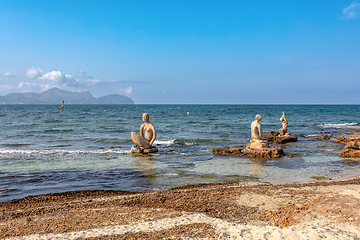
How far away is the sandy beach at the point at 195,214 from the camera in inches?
225

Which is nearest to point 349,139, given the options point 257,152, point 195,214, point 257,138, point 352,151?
point 352,151

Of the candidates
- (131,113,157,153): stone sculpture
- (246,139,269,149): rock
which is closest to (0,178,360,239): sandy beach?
(246,139,269,149): rock

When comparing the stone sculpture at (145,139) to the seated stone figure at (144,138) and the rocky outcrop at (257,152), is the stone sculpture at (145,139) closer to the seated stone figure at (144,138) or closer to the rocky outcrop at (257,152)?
the seated stone figure at (144,138)

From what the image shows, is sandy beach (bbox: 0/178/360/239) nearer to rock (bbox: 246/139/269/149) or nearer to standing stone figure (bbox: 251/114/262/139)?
rock (bbox: 246/139/269/149)

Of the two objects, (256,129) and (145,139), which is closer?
(256,129)

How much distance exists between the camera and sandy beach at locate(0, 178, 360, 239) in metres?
5.71

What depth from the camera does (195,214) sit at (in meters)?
6.85

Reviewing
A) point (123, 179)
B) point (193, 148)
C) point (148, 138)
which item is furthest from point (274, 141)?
point (123, 179)

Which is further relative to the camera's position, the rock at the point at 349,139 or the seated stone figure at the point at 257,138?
the rock at the point at 349,139

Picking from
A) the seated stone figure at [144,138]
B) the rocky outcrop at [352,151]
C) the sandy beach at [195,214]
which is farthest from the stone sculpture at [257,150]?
the sandy beach at [195,214]

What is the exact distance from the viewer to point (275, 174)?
12.0 meters

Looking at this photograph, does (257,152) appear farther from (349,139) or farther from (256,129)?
(349,139)

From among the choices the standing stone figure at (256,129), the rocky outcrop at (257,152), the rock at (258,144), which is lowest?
the rocky outcrop at (257,152)

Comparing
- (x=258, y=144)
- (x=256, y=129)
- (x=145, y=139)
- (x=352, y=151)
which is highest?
(x=256, y=129)
